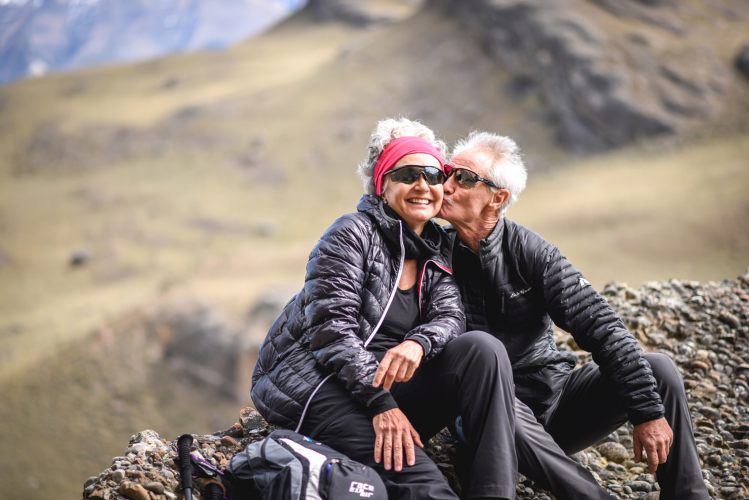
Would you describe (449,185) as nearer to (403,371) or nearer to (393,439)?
(403,371)

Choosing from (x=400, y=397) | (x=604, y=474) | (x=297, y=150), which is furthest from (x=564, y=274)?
(x=297, y=150)

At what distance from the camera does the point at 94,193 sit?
3195cm

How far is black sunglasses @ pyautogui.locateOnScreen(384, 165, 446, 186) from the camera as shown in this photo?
313 cm

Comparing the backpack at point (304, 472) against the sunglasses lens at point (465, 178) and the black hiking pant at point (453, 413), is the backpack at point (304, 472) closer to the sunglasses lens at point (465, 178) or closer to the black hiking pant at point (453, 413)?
the black hiking pant at point (453, 413)

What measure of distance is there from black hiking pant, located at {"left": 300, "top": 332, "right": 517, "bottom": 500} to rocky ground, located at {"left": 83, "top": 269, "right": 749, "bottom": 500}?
0.82m

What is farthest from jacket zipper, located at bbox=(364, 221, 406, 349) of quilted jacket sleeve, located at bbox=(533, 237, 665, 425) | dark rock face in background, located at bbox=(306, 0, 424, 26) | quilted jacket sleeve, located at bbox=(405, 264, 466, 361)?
dark rock face in background, located at bbox=(306, 0, 424, 26)

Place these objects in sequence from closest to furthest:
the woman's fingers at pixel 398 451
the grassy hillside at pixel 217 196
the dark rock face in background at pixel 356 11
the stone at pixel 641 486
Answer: the woman's fingers at pixel 398 451 < the stone at pixel 641 486 < the grassy hillside at pixel 217 196 < the dark rock face in background at pixel 356 11

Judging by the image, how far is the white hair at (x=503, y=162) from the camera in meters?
3.40

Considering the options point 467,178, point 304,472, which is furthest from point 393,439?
point 467,178

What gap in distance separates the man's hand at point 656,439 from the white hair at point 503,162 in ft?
4.43

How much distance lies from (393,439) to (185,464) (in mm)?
1149

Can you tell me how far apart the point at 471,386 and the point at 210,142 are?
34753mm

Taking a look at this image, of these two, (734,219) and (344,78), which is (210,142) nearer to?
(344,78)

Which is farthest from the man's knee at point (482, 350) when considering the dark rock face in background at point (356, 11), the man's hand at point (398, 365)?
the dark rock face in background at point (356, 11)
